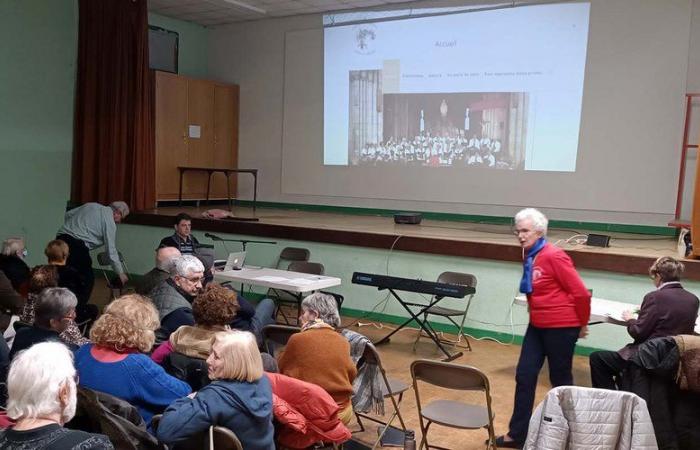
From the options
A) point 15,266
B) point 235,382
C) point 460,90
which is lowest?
point 15,266

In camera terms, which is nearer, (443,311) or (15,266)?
(15,266)

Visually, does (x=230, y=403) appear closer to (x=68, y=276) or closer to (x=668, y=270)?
(x=668, y=270)

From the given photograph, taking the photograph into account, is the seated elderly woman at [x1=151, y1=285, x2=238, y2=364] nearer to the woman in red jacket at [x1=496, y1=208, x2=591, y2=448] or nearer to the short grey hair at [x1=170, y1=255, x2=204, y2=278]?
the short grey hair at [x1=170, y1=255, x2=204, y2=278]

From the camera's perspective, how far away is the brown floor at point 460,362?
11.4 feet

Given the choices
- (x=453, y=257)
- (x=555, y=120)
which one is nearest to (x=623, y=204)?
(x=555, y=120)

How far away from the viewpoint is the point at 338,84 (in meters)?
8.69

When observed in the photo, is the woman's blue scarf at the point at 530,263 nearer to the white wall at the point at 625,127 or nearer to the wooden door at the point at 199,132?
the white wall at the point at 625,127

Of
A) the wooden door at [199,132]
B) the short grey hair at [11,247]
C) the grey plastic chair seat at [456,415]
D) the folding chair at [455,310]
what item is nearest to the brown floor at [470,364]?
the folding chair at [455,310]

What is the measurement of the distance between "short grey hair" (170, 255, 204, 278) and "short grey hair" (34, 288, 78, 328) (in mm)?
876

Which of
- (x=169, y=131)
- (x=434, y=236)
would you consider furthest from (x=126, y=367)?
(x=169, y=131)

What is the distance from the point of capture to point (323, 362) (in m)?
2.65

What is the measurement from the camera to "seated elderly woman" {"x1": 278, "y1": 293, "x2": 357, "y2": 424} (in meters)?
2.65

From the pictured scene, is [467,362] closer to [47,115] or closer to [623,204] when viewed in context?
[623,204]

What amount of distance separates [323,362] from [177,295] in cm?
118
